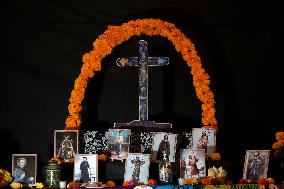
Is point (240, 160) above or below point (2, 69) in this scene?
below

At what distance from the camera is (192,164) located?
5.54 metres

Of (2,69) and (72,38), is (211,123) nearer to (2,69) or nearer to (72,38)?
(72,38)

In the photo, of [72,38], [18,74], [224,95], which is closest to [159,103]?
[224,95]

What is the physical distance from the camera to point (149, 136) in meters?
5.98

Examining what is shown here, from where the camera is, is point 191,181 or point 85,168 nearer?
point 191,181

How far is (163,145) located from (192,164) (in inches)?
15.1

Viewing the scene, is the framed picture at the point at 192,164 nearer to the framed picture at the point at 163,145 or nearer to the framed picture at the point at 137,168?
the framed picture at the point at 163,145

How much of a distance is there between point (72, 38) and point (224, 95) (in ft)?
7.78

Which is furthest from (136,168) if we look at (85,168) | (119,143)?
(85,168)

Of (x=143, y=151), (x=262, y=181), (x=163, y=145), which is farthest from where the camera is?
(x=143, y=151)

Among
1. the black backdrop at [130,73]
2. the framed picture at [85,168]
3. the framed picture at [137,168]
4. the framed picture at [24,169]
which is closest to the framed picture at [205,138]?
the black backdrop at [130,73]

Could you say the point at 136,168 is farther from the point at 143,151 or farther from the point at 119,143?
the point at 143,151

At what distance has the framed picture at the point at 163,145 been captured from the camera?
5.55m

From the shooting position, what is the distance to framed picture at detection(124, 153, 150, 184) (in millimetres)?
5363
